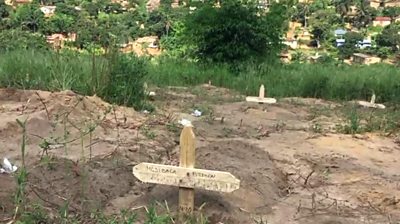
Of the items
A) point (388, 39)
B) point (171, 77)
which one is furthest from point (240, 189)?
point (388, 39)

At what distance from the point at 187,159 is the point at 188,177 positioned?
4.2 inches

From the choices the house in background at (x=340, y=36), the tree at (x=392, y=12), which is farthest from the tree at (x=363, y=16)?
the house in background at (x=340, y=36)

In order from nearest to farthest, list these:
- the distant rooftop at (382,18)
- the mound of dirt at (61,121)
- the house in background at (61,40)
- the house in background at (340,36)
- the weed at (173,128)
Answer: the mound of dirt at (61,121), the weed at (173,128), the house in background at (61,40), the house in background at (340,36), the distant rooftop at (382,18)

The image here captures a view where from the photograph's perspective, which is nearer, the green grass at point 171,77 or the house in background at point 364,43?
the green grass at point 171,77

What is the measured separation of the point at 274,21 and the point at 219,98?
410 cm

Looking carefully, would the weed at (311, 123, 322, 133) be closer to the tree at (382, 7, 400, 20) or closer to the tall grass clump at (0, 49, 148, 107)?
the tall grass clump at (0, 49, 148, 107)

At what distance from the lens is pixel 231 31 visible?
459 inches

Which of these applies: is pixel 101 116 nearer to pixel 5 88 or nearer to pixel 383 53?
pixel 5 88

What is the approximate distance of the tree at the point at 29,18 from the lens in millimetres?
12781

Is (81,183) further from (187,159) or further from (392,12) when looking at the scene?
(392,12)

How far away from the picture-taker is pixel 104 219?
3533 millimetres

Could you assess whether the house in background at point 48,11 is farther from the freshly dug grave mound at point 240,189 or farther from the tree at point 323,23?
the freshly dug grave mound at point 240,189

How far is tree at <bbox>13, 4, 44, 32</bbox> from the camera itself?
12781 mm

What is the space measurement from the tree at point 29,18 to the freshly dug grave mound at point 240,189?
8.43 metres
